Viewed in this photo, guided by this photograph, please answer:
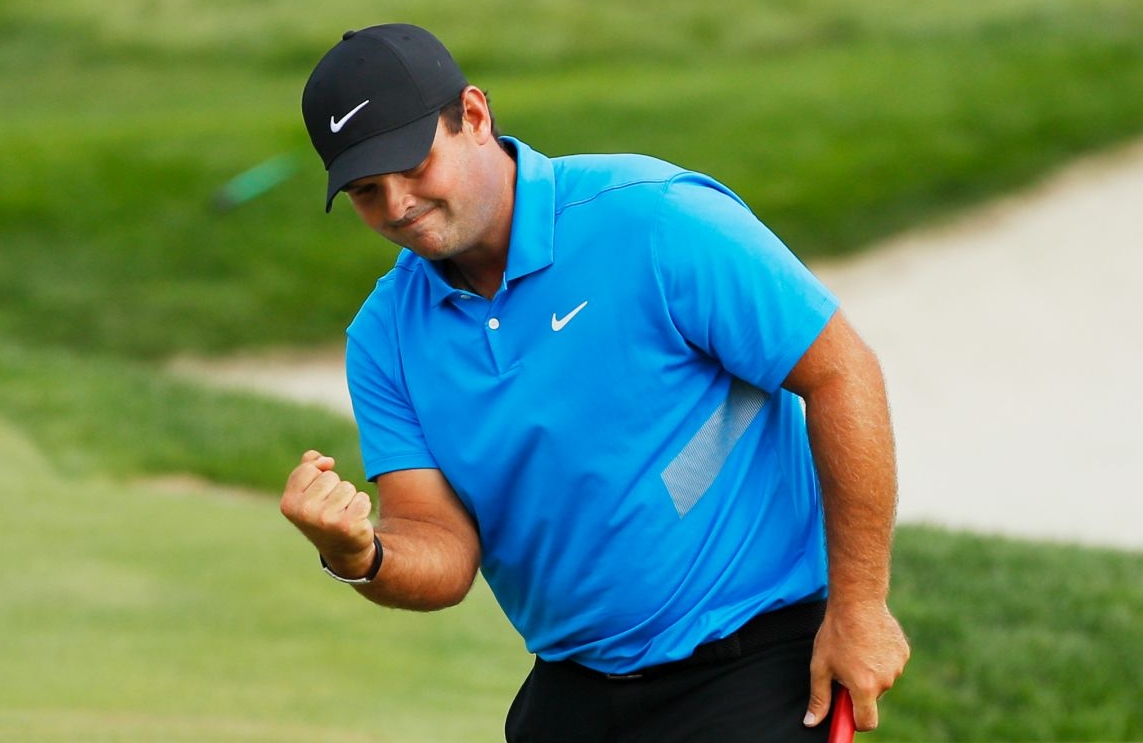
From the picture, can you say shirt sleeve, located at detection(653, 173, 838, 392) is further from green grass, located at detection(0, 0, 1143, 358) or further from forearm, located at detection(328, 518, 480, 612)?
green grass, located at detection(0, 0, 1143, 358)

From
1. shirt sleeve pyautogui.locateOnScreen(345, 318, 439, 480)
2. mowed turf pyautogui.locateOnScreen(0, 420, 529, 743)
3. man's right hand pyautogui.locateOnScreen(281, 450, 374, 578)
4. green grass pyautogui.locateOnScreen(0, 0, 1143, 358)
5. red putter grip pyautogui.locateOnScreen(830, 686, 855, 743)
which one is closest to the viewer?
man's right hand pyautogui.locateOnScreen(281, 450, 374, 578)

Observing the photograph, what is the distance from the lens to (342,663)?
257 inches

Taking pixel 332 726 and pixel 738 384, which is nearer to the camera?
pixel 738 384

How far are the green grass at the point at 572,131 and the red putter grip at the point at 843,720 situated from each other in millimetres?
11105

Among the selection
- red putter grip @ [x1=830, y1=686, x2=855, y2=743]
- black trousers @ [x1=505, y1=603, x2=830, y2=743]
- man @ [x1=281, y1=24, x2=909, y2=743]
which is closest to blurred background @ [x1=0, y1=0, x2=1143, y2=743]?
black trousers @ [x1=505, y1=603, x2=830, y2=743]

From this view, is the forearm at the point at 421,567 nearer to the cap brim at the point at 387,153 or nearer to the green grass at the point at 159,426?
the cap brim at the point at 387,153

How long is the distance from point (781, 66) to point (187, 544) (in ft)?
35.4

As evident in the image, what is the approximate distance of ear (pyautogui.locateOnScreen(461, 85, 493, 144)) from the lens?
317 centimetres

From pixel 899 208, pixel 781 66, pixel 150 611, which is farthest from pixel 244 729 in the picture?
pixel 781 66

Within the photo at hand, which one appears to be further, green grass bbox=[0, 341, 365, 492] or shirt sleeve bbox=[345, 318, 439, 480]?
green grass bbox=[0, 341, 365, 492]

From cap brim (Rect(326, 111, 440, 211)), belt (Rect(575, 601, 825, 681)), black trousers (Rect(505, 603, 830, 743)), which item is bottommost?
black trousers (Rect(505, 603, 830, 743))

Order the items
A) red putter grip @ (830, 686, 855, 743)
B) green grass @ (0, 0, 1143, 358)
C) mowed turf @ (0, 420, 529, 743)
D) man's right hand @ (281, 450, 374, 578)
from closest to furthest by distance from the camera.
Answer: man's right hand @ (281, 450, 374, 578), red putter grip @ (830, 686, 855, 743), mowed turf @ (0, 420, 529, 743), green grass @ (0, 0, 1143, 358)

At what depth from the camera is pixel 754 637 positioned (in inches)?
128

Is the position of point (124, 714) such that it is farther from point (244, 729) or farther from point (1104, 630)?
point (1104, 630)
